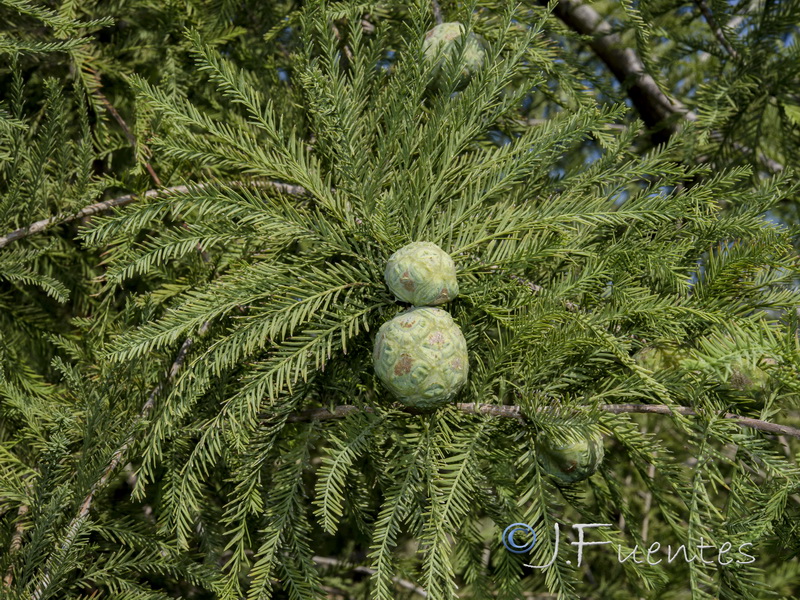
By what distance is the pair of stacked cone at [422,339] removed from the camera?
2.65ft

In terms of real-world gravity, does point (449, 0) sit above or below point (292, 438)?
above

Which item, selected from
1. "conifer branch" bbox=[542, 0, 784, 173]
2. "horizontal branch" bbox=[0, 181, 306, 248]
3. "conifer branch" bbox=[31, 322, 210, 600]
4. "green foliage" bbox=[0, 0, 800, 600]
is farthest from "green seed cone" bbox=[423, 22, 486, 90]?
"conifer branch" bbox=[542, 0, 784, 173]

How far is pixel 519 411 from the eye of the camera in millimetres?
904

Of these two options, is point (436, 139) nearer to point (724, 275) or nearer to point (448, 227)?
point (448, 227)

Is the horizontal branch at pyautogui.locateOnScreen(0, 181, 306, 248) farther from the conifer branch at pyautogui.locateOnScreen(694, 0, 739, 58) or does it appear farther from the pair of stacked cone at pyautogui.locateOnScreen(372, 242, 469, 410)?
the conifer branch at pyautogui.locateOnScreen(694, 0, 739, 58)

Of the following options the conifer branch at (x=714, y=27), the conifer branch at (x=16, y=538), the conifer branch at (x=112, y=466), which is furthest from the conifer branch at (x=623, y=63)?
the conifer branch at (x=16, y=538)

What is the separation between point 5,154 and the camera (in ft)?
3.66

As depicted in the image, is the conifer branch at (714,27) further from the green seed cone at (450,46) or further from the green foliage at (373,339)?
the green seed cone at (450,46)

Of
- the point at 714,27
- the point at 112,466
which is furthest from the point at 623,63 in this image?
the point at 112,466

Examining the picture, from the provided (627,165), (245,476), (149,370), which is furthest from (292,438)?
(627,165)

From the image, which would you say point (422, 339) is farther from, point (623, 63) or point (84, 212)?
point (623, 63)

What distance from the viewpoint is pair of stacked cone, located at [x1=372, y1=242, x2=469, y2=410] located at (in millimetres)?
808

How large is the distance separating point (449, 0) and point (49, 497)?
1.07 meters

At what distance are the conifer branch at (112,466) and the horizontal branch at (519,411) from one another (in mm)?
192
